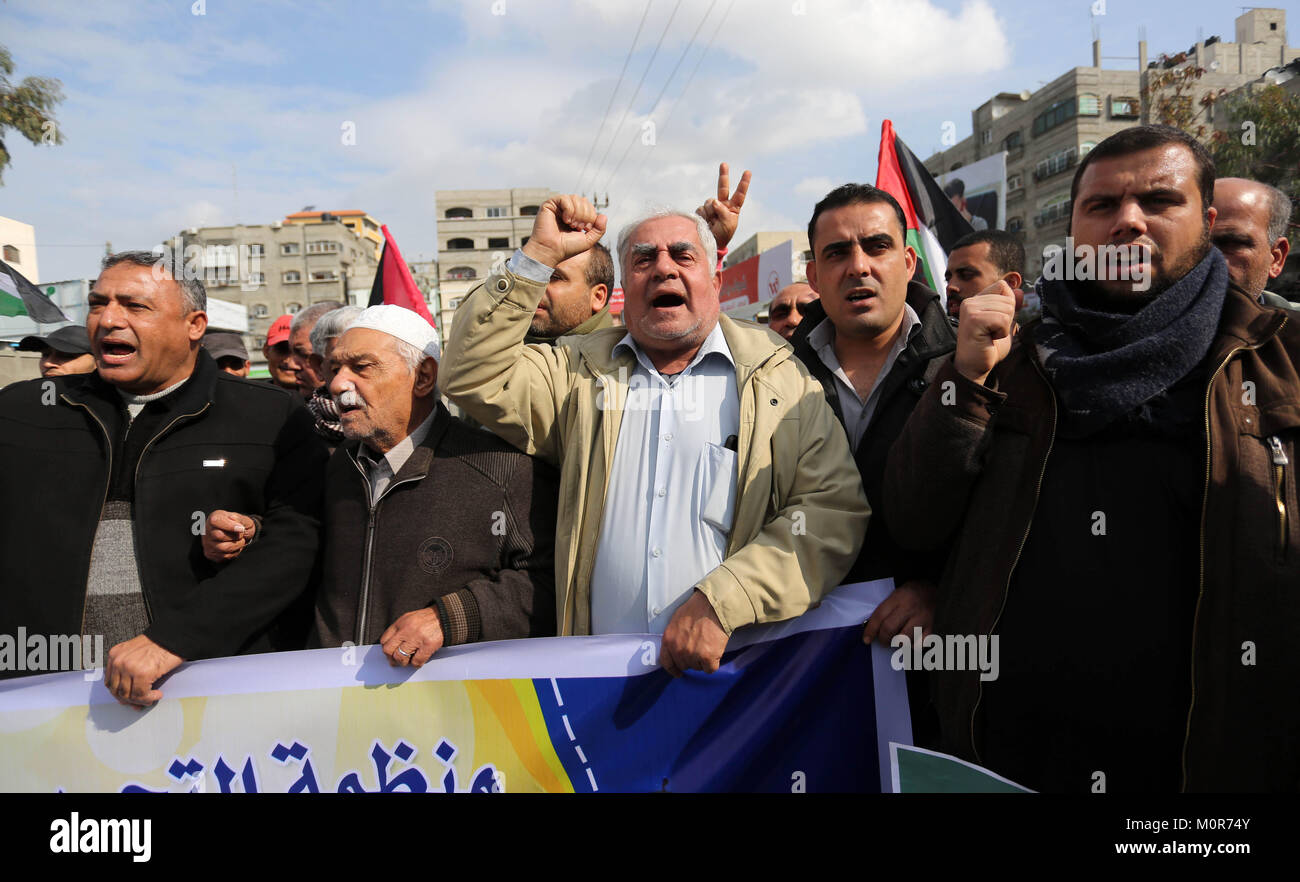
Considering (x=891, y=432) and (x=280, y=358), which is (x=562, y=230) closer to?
(x=891, y=432)

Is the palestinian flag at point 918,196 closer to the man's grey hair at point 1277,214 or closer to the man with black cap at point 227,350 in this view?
the man's grey hair at point 1277,214

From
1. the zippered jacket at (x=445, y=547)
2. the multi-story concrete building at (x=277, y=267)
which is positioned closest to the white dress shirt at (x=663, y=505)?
the zippered jacket at (x=445, y=547)

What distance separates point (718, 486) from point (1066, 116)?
42.5 m

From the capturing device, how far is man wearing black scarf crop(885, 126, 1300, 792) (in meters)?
1.96

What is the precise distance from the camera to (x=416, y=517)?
8.69 ft

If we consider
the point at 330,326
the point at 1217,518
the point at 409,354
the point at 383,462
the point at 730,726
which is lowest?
the point at 730,726

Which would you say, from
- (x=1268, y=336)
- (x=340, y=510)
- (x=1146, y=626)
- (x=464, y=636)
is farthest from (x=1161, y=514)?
(x=340, y=510)

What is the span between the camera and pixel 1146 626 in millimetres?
2066

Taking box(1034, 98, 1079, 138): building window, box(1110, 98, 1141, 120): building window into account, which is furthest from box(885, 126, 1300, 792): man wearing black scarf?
box(1034, 98, 1079, 138): building window

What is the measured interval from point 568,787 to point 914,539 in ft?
4.08

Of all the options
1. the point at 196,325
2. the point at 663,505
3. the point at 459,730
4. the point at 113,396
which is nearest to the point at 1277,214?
the point at 663,505

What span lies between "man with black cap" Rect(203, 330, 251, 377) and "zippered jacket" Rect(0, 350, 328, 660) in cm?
295

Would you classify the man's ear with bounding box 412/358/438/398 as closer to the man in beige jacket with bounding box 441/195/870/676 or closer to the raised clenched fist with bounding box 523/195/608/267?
the man in beige jacket with bounding box 441/195/870/676
